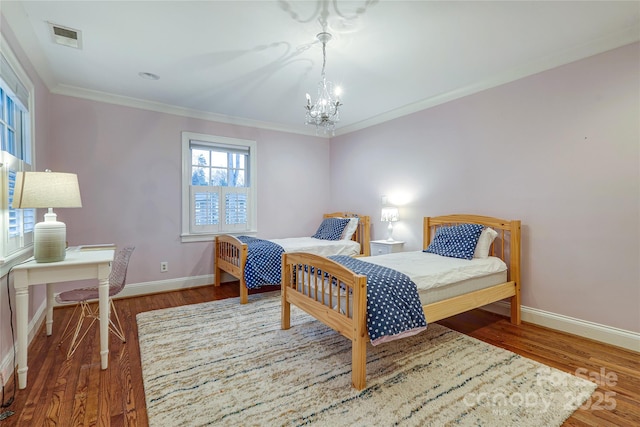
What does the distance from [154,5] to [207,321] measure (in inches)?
104

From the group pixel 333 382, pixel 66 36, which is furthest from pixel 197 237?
pixel 333 382

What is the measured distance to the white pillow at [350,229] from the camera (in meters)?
4.63

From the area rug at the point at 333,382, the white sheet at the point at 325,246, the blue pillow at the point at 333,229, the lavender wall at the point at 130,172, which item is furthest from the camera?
Answer: the blue pillow at the point at 333,229

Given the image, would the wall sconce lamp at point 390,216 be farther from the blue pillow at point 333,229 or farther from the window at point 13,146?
the window at point 13,146

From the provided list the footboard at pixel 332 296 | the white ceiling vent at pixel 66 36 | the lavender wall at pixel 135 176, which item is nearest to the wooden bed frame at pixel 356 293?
the footboard at pixel 332 296

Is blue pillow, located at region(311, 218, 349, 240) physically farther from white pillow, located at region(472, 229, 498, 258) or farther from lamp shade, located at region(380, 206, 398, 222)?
white pillow, located at region(472, 229, 498, 258)

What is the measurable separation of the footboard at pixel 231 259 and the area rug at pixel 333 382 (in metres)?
0.76

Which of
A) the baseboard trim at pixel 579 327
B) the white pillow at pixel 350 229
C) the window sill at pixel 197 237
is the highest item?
the white pillow at pixel 350 229

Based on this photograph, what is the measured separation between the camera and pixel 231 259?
154 inches

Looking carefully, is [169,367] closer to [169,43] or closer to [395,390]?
[395,390]

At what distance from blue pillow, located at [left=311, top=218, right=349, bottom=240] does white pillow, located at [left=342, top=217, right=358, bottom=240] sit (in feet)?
0.17

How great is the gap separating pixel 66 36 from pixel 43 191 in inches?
52.5

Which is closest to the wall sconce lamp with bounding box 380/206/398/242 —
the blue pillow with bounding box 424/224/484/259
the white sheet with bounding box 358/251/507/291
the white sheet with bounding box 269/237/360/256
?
the white sheet with bounding box 269/237/360/256

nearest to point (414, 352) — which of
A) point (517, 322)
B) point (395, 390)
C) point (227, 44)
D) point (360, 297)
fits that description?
point (395, 390)
